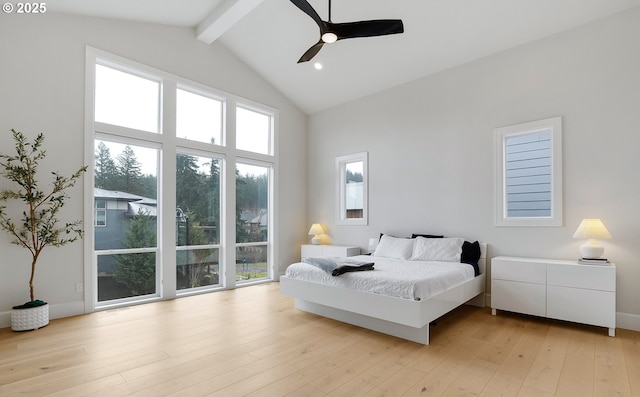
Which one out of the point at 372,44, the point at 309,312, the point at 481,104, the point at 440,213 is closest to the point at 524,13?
the point at 481,104

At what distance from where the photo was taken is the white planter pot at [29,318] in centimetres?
332

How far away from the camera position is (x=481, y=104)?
4.51m

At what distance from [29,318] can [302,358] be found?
2939 millimetres

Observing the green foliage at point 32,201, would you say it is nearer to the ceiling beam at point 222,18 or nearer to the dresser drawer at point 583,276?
the ceiling beam at point 222,18

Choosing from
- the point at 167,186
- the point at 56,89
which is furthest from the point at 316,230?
the point at 56,89

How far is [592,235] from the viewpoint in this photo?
3371 mm

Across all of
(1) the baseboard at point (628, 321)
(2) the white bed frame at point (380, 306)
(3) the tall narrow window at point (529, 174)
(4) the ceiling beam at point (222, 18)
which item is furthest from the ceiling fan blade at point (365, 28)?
(1) the baseboard at point (628, 321)

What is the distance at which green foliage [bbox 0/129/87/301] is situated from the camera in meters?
3.45

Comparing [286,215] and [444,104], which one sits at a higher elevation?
[444,104]

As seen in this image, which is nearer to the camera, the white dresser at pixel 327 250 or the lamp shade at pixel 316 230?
the white dresser at pixel 327 250

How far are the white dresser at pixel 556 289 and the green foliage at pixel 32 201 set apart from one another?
16.8 ft

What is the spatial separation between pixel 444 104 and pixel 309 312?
11.6 feet

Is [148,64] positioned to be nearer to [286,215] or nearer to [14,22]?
[14,22]

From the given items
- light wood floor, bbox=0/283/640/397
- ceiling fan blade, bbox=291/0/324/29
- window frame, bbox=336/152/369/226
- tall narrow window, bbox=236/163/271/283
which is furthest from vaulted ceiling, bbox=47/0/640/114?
light wood floor, bbox=0/283/640/397
